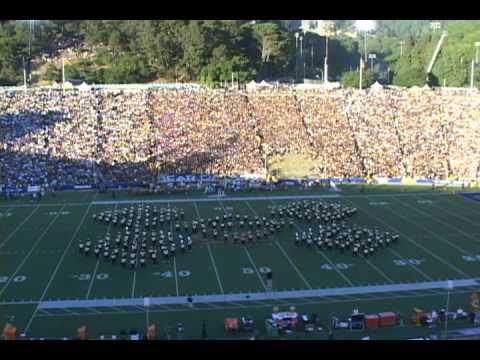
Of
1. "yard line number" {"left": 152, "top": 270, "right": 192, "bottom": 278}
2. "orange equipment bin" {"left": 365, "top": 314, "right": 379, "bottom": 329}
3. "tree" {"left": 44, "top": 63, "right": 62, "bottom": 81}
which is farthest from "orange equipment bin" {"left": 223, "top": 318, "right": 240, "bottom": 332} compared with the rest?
"tree" {"left": 44, "top": 63, "right": 62, "bottom": 81}

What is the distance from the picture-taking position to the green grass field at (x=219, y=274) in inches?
550

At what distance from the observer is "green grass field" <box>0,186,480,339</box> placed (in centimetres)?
1397

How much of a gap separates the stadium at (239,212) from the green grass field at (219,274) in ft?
0.24

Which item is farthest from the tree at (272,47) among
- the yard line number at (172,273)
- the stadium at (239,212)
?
the yard line number at (172,273)

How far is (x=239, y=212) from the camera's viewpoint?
24.9 metres

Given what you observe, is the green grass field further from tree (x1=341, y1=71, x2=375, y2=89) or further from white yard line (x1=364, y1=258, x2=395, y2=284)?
tree (x1=341, y1=71, x2=375, y2=89)

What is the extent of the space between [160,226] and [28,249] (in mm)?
4755

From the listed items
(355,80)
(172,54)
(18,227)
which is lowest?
(18,227)

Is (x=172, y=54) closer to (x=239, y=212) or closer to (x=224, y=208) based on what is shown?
(x=224, y=208)

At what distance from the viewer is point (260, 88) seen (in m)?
45.1

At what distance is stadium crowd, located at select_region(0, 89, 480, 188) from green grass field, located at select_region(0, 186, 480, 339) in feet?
27.1

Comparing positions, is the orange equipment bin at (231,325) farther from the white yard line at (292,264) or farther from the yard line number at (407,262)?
the yard line number at (407,262)

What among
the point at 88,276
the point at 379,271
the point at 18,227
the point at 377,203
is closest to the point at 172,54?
the point at 377,203

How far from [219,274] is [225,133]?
821 inches
